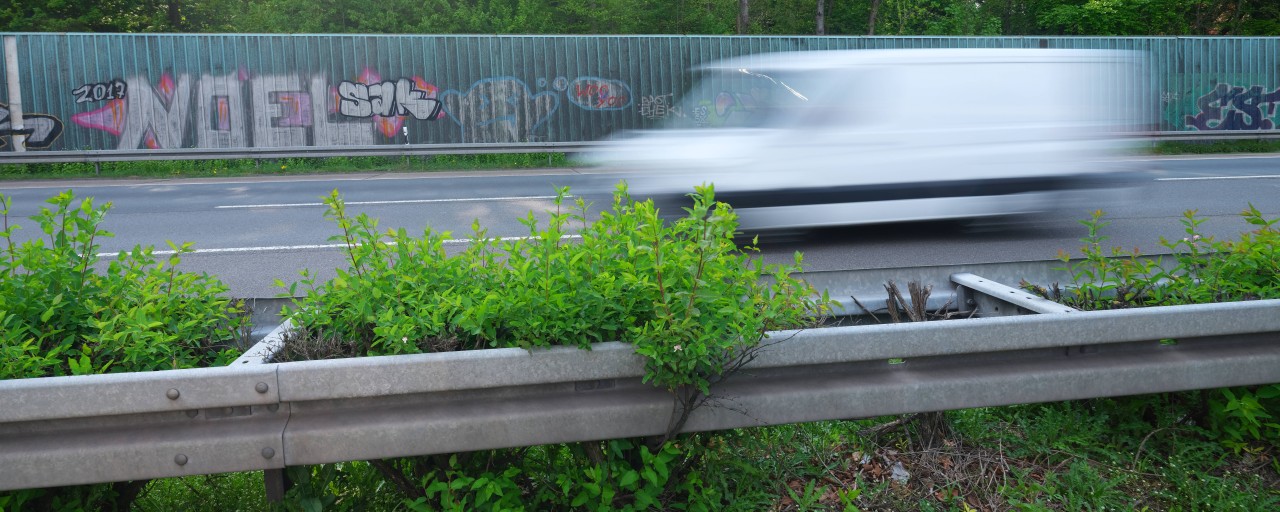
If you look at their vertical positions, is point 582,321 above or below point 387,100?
below

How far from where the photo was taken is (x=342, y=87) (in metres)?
20.0

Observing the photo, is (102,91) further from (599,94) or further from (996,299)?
(996,299)

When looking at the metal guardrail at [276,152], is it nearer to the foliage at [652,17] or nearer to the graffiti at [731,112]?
the graffiti at [731,112]

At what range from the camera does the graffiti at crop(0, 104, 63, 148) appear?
19.2m

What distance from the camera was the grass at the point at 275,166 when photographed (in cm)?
1831

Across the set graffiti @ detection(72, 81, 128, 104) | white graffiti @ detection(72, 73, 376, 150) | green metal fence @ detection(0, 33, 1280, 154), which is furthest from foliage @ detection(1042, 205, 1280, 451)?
graffiti @ detection(72, 81, 128, 104)

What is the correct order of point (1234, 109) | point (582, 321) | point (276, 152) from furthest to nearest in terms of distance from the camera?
1. point (1234, 109)
2. point (276, 152)
3. point (582, 321)

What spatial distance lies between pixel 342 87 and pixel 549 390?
1892 centimetres

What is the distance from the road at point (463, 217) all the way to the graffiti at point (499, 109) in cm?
272

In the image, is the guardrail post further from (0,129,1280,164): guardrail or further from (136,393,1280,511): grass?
(0,129,1280,164): guardrail

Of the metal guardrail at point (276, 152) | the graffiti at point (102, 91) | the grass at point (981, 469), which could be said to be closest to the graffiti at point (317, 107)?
the graffiti at point (102, 91)

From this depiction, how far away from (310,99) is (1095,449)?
752 inches

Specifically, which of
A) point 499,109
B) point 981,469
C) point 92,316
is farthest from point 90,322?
point 499,109

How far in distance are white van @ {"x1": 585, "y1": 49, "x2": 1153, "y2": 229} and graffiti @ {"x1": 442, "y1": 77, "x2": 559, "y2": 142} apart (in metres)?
12.5
